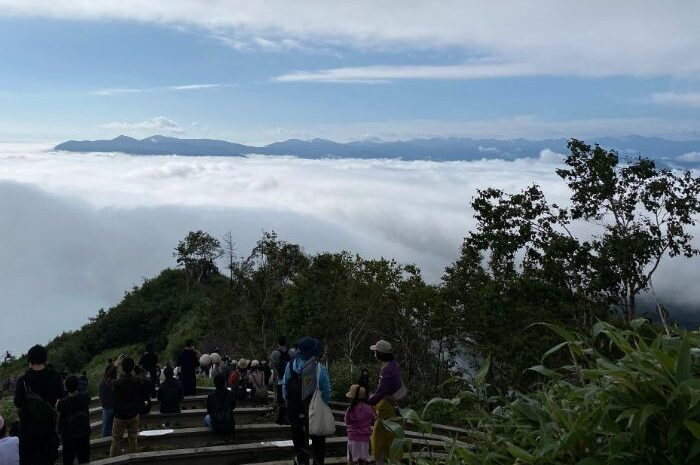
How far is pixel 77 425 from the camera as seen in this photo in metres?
7.93

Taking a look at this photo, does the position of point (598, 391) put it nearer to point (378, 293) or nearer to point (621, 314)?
point (621, 314)

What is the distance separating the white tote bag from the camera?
7406 millimetres

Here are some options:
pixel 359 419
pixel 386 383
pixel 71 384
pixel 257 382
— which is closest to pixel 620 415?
pixel 386 383

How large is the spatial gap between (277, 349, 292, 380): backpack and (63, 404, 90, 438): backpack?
10.0 feet

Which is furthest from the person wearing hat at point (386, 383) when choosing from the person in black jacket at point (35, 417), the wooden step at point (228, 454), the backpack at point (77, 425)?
the backpack at point (77, 425)

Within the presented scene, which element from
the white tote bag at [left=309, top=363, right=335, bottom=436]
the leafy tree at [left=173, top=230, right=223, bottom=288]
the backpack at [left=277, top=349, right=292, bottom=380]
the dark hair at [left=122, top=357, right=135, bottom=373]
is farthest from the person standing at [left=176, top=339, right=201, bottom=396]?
the leafy tree at [left=173, top=230, right=223, bottom=288]

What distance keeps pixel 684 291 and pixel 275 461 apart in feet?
240

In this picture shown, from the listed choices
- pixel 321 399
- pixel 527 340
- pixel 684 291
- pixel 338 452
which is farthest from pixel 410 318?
pixel 684 291

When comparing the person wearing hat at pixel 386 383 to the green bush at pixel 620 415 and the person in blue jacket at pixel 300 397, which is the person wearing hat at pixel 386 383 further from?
the green bush at pixel 620 415

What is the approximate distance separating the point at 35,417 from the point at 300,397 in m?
2.94

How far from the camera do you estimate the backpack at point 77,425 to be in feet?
25.9

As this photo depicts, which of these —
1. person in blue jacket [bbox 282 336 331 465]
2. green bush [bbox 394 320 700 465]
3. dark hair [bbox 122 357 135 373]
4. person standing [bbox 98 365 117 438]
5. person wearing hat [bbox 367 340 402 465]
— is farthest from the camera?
person standing [bbox 98 365 117 438]

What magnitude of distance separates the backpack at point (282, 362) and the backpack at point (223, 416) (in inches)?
34.8

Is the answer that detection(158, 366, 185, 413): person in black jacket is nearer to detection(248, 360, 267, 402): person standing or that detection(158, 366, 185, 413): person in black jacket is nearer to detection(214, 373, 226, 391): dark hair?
detection(248, 360, 267, 402): person standing
